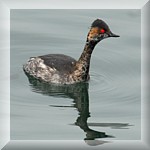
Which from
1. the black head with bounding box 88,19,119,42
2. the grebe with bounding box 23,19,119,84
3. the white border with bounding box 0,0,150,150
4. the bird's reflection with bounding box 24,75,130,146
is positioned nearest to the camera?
the white border with bounding box 0,0,150,150

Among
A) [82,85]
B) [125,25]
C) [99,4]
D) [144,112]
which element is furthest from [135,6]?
[125,25]

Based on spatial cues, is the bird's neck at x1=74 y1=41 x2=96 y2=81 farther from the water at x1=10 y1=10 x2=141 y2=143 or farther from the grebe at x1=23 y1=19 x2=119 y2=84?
the water at x1=10 y1=10 x2=141 y2=143

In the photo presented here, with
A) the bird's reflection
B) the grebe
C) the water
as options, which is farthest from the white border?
the grebe

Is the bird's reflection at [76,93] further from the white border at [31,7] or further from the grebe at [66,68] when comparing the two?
the white border at [31,7]

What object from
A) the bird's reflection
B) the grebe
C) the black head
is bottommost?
the bird's reflection

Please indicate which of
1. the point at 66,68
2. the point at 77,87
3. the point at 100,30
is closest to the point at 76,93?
the point at 77,87

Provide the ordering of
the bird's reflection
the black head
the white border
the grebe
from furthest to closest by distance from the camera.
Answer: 1. the grebe
2. the black head
3. the bird's reflection
4. the white border

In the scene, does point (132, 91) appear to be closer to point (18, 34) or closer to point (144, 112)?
point (144, 112)

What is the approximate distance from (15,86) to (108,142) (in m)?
2.72

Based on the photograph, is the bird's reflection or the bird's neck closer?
the bird's reflection

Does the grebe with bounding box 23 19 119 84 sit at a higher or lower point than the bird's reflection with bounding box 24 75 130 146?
higher

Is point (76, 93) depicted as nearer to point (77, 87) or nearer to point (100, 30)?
point (77, 87)

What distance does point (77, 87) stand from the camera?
12.4 metres

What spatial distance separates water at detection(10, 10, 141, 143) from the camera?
1030 cm
